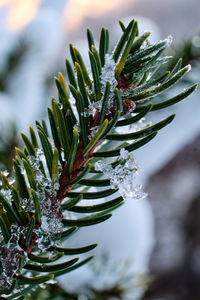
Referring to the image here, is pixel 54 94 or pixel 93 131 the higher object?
pixel 54 94

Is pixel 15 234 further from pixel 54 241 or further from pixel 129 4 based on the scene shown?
pixel 129 4

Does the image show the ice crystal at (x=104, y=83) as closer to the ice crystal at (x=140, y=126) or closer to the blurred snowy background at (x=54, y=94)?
the ice crystal at (x=140, y=126)

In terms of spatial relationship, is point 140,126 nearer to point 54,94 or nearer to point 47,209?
point 47,209

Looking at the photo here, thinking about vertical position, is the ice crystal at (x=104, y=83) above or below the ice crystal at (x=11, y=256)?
above

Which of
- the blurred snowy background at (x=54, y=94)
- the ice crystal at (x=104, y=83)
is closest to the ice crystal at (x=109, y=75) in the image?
the ice crystal at (x=104, y=83)

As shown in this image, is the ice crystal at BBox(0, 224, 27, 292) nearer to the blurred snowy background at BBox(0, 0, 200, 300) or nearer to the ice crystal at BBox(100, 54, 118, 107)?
the ice crystal at BBox(100, 54, 118, 107)

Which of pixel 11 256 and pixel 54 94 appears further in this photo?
pixel 54 94

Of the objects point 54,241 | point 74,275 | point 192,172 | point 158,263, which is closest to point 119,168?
point 54,241

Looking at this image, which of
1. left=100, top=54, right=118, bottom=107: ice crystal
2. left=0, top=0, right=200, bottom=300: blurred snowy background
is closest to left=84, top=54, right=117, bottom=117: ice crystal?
left=100, top=54, right=118, bottom=107: ice crystal

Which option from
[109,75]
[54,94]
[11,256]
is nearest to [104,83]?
[109,75]

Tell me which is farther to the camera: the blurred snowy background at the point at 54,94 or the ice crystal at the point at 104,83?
the blurred snowy background at the point at 54,94
